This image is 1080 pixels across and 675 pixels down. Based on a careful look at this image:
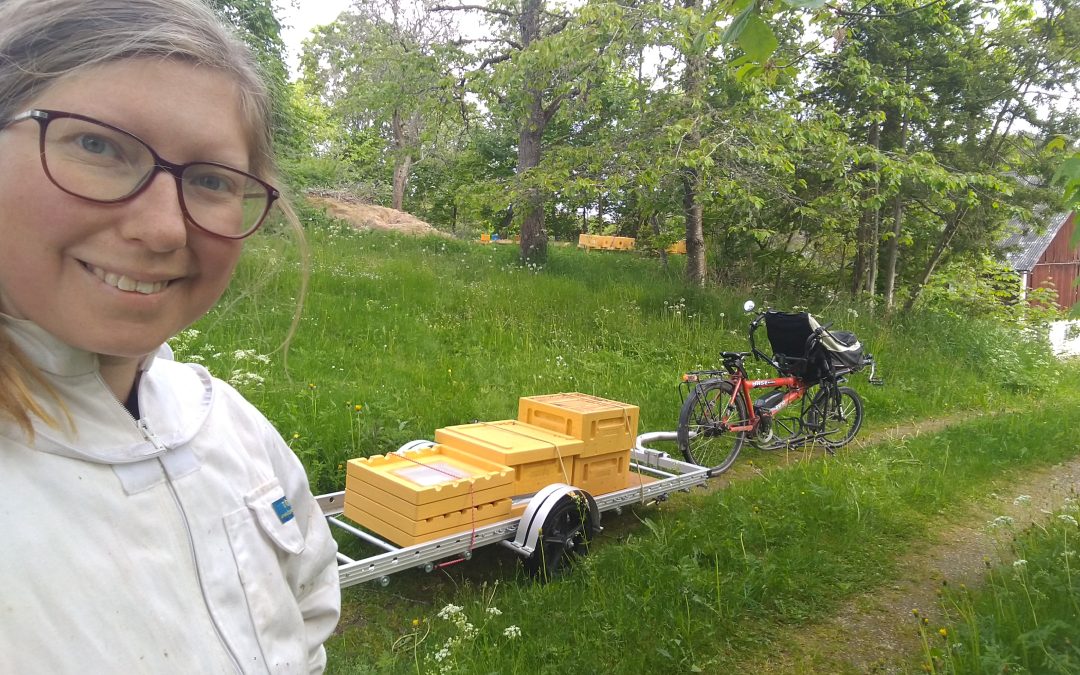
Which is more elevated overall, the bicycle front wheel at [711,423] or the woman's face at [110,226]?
the woman's face at [110,226]

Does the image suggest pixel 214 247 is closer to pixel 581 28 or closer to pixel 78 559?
pixel 78 559

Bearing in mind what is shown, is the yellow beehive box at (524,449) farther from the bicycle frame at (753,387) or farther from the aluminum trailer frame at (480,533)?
the bicycle frame at (753,387)

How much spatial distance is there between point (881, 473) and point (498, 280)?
284 inches

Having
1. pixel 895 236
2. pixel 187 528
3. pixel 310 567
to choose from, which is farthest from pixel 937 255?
pixel 187 528

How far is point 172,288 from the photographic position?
38.9 inches

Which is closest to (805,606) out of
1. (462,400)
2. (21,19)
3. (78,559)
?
(462,400)

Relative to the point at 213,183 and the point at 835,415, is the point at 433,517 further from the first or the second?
the point at 835,415

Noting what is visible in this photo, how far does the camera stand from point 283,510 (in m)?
1.24

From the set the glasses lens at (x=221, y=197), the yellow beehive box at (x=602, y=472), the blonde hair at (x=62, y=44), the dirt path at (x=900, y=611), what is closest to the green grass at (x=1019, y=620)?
the dirt path at (x=900, y=611)

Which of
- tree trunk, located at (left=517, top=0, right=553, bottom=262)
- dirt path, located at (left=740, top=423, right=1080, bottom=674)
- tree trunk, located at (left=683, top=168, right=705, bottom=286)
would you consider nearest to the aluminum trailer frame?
dirt path, located at (left=740, top=423, right=1080, bottom=674)

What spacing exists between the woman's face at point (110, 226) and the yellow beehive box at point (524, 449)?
3.28 m

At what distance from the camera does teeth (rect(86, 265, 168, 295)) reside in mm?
910

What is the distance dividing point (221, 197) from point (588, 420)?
12.2 ft

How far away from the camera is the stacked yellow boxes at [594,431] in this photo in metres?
4.61
